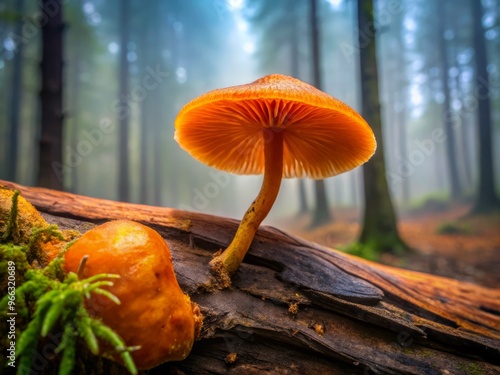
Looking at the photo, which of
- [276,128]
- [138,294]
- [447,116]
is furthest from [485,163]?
[138,294]

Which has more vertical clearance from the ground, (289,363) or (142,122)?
(142,122)

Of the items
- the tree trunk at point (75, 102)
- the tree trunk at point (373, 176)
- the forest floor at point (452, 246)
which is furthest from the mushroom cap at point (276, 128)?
the tree trunk at point (75, 102)

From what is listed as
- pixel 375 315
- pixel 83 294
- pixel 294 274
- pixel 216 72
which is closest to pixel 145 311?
pixel 83 294

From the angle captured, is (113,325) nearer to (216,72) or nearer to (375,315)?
(375,315)

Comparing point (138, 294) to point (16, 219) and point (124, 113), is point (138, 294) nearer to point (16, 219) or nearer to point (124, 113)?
point (16, 219)

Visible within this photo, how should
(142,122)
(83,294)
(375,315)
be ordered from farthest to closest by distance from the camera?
(142,122) < (375,315) < (83,294)

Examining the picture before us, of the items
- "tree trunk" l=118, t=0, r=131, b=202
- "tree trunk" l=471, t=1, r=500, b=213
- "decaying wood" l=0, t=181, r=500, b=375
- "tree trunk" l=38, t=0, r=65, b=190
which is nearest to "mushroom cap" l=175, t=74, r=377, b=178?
"decaying wood" l=0, t=181, r=500, b=375
